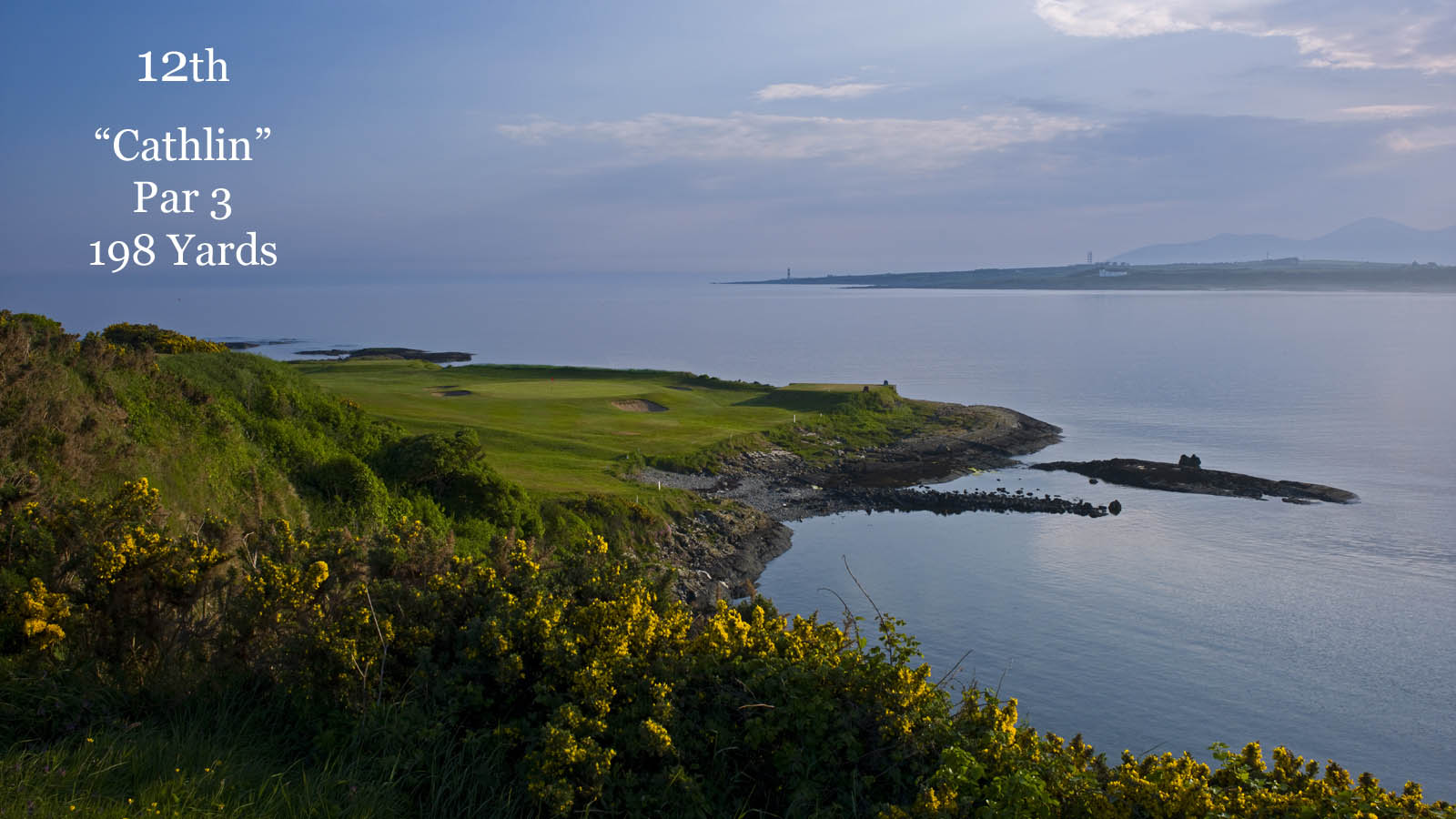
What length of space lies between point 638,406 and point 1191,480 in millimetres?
31482

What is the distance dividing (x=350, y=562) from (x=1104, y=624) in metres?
26.2

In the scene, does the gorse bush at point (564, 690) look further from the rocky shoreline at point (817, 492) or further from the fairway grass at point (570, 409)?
the fairway grass at point (570, 409)

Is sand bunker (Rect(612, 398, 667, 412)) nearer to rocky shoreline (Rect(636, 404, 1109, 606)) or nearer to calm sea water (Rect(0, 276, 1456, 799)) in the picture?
rocky shoreline (Rect(636, 404, 1109, 606))

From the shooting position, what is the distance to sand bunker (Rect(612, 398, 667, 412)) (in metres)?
57.8

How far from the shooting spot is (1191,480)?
47906mm

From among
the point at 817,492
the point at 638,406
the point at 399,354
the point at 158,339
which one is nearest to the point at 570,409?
the point at 638,406

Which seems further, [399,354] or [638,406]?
[399,354]

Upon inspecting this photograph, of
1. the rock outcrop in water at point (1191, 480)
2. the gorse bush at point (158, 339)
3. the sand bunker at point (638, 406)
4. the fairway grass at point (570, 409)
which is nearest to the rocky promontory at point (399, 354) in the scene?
the fairway grass at point (570, 409)

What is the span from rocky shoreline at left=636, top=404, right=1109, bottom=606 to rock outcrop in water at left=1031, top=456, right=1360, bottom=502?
5059 mm

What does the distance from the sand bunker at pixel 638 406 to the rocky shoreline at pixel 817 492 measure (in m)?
10.4

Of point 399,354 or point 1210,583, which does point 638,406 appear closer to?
point 1210,583

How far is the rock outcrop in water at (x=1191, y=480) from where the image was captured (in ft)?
147

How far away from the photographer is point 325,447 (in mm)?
23578

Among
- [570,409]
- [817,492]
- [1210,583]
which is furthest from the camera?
[570,409]
